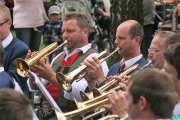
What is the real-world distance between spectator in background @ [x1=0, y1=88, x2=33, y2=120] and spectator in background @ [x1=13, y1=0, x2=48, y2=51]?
663 centimetres

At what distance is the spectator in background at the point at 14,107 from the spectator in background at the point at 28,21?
6628 millimetres

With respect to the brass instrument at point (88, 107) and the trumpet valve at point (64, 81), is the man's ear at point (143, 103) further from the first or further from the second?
the trumpet valve at point (64, 81)

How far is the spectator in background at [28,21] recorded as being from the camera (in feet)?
31.7

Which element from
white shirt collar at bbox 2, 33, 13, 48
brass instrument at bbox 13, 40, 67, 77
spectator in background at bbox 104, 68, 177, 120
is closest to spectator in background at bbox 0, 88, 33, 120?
spectator in background at bbox 104, 68, 177, 120

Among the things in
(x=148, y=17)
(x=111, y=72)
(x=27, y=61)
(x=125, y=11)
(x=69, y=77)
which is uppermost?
(x=27, y=61)

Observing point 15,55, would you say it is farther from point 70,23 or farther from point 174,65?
point 174,65

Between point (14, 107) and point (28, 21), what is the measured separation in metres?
6.79

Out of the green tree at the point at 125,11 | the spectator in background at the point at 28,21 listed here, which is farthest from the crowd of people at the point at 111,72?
the spectator in background at the point at 28,21

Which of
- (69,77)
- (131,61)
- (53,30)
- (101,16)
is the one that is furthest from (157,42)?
(101,16)

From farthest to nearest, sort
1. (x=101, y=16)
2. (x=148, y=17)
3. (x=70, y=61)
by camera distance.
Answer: (x=101, y=16)
(x=148, y=17)
(x=70, y=61)

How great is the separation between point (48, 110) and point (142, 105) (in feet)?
8.89

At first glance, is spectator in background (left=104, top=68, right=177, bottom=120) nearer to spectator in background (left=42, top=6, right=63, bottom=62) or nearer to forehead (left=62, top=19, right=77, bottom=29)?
forehead (left=62, top=19, right=77, bottom=29)

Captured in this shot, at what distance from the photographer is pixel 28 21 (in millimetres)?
9680

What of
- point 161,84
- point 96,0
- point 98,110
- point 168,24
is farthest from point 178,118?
point 96,0
